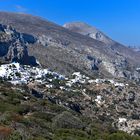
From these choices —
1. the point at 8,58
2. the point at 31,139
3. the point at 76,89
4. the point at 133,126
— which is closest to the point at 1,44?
the point at 8,58

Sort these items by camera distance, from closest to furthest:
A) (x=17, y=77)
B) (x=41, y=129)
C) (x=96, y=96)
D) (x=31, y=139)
Answer: (x=31, y=139)
(x=41, y=129)
(x=17, y=77)
(x=96, y=96)

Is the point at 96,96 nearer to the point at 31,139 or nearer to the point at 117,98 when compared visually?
the point at 117,98

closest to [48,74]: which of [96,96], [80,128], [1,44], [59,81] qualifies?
[59,81]

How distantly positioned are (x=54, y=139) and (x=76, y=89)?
93042 millimetres

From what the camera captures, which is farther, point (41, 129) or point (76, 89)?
point (76, 89)

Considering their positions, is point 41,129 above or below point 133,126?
above

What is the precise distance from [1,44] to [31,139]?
441 feet

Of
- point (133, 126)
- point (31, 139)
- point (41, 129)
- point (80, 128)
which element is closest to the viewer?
point (31, 139)

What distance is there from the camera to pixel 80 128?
106ft

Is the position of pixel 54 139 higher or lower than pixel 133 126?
higher

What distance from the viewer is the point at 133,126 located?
253 feet

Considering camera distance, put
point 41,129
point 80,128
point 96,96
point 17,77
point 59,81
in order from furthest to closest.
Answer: point 59,81 < point 96,96 < point 17,77 < point 80,128 < point 41,129

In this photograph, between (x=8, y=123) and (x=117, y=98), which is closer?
(x=8, y=123)

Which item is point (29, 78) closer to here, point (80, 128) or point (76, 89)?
point (76, 89)
